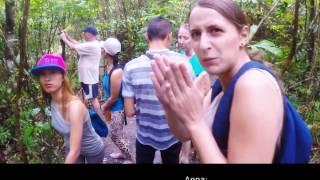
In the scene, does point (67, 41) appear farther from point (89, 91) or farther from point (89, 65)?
point (89, 91)

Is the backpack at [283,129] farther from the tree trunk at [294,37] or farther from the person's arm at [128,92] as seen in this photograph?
the tree trunk at [294,37]

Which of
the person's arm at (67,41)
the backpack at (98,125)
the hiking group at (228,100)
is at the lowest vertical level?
the backpack at (98,125)

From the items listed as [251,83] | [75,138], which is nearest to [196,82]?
[251,83]

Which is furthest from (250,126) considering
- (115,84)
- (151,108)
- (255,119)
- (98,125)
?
(115,84)

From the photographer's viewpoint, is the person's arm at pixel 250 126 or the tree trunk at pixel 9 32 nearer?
the person's arm at pixel 250 126

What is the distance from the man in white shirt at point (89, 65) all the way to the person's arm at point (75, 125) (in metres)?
1.68

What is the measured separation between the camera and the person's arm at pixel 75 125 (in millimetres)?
1334

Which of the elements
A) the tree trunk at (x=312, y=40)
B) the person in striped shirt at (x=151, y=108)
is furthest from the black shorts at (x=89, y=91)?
the tree trunk at (x=312, y=40)

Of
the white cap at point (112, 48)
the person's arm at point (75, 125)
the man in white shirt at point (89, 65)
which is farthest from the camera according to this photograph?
the man in white shirt at point (89, 65)

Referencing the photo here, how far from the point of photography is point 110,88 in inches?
99.0

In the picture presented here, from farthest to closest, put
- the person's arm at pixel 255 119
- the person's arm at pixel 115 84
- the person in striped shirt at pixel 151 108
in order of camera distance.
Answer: the person's arm at pixel 115 84 → the person in striped shirt at pixel 151 108 → the person's arm at pixel 255 119

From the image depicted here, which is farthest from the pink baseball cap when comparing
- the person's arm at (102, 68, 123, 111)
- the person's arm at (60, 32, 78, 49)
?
the person's arm at (60, 32, 78, 49)
